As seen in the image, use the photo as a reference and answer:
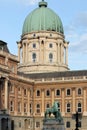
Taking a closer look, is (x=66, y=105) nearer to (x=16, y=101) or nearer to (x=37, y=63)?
(x=16, y=101)

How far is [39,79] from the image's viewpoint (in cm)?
11569

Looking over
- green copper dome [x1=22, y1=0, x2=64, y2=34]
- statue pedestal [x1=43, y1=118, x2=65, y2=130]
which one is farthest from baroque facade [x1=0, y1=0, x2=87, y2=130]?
statue pedestal [x1=43, y1=118, x2=65, y2=130]

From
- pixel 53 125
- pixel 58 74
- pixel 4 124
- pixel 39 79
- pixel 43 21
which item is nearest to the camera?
pixel 53 125

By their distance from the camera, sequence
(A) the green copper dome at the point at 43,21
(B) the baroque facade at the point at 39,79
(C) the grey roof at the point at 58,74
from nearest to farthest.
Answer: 1. (B) the baroque facade at the point at 39,79
2. (C) the grey roof at the point at 58,74
3. (A) the green copper dome at the point at 43,21

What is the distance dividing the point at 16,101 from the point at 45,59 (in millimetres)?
31711

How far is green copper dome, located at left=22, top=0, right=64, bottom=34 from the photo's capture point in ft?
446

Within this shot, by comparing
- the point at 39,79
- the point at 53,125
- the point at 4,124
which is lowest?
the point at 53,125

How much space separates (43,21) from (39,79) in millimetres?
27355

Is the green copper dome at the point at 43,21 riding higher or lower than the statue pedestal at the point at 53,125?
higher

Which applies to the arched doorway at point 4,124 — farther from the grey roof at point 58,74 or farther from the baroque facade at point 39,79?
the grey roof at point 58,74

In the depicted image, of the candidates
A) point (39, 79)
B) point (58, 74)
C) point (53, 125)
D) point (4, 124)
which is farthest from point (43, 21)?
point (53, 125)

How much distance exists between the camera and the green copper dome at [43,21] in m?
136

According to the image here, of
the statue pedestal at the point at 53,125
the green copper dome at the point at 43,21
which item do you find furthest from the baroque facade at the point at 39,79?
the statue pedestal at the point at 53,125

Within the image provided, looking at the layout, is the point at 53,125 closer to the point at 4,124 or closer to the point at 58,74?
the point at 4,124
